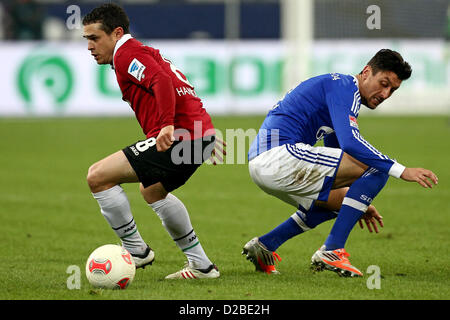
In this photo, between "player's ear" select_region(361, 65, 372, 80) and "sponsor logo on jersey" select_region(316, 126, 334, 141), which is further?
"sponsor logo on jersey" select_region(316, 126, 334, 141)

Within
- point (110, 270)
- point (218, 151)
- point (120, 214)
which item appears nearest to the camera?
point (110, 270)

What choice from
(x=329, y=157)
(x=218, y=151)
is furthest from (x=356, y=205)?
(x=218, y=151)

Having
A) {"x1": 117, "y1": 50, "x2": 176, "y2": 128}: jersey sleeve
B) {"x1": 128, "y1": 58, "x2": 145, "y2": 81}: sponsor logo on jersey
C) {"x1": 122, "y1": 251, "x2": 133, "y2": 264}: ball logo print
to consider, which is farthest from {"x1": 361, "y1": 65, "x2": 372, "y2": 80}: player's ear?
{"x1": 122, "y1": 251, "x2": 133, "y2": 264}: ball logo print

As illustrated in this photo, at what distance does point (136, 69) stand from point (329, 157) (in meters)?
1.47

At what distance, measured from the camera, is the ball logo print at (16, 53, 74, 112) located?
840 inches

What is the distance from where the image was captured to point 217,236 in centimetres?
761

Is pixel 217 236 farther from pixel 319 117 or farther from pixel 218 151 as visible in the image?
pixel 319 117

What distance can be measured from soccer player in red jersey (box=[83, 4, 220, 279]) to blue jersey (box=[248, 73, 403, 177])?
459 mm

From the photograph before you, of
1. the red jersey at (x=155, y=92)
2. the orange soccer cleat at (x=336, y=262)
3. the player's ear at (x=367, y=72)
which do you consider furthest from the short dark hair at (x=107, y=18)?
the orange soccer cleat at (x=336, y=262)

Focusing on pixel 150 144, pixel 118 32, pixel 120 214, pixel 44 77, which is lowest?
pixel 44 77

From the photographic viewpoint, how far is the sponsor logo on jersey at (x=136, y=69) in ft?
17.5

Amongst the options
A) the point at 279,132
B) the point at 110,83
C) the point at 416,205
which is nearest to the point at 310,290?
the point at 279,132

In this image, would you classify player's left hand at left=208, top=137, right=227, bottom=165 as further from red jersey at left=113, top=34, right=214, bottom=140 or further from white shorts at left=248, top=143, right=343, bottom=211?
white shorts at left=248, top=143, right=343, bottom=211
